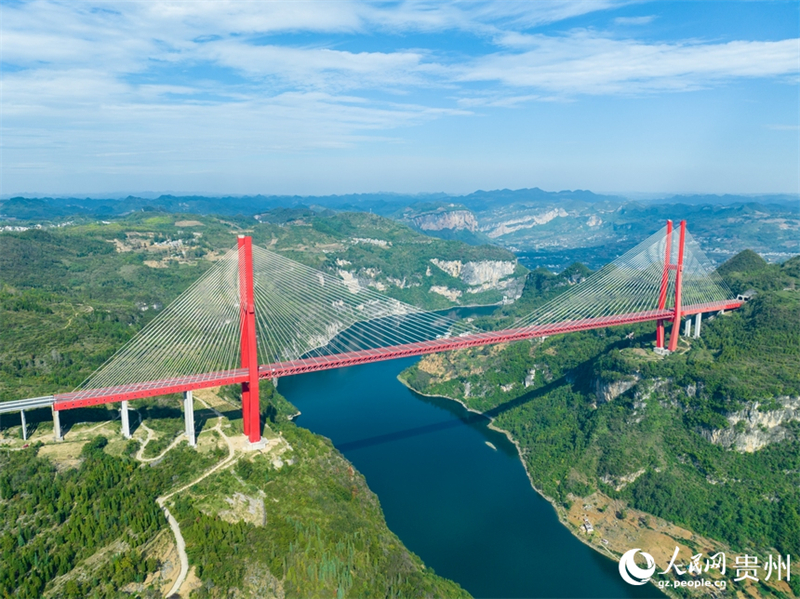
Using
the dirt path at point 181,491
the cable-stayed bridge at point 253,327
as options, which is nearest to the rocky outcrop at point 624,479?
the cable-stayed bridge at point 253,327

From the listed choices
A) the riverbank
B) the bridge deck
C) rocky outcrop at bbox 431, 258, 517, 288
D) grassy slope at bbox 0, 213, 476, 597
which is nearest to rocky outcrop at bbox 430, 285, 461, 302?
rocky outcrop at bbox 431, 258, 517, 288

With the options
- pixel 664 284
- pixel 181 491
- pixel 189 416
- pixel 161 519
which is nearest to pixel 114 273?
pixel 189 416

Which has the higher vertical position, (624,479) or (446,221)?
(446,221)

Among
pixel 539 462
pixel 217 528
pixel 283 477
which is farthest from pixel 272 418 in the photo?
pixel 539 462

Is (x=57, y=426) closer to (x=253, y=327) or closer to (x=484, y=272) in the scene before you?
(x=253, y=327)

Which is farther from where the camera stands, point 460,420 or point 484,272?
point 484,272

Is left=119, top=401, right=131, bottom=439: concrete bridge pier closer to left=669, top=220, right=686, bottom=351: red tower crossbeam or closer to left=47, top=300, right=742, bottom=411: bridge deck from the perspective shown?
left=47, top=300, right=742, bottom=411: bridge deck
